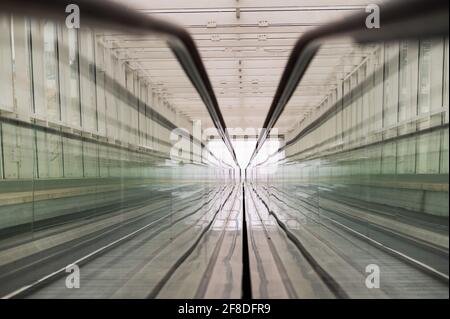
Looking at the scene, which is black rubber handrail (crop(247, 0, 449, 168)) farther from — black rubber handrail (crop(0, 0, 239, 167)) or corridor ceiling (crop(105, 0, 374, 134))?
corridor ceiling (crop(105, 0, 374, 134))

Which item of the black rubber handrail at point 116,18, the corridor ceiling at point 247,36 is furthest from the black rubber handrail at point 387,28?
the corridor ceiling at point 247,36

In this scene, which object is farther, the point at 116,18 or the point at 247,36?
the point at 247,36

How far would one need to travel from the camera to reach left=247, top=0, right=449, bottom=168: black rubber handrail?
1.89m

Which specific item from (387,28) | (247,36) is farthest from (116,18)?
(247,36)

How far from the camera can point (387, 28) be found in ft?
7.46

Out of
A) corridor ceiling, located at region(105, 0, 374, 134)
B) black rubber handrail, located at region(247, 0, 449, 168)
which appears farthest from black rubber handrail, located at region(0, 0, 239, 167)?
corridor ceiling, located at region(105, 0, 374, 134)

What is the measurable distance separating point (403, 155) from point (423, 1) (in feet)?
16.7

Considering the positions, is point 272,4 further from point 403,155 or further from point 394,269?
point 394,269

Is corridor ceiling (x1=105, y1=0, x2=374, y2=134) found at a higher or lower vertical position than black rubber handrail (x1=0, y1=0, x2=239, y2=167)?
higher

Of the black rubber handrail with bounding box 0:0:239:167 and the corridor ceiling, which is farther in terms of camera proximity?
the corridor ceiling

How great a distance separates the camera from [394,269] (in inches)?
182

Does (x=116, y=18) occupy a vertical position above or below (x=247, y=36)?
below

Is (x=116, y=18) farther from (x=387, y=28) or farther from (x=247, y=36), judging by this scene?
(x=247, y=36)
